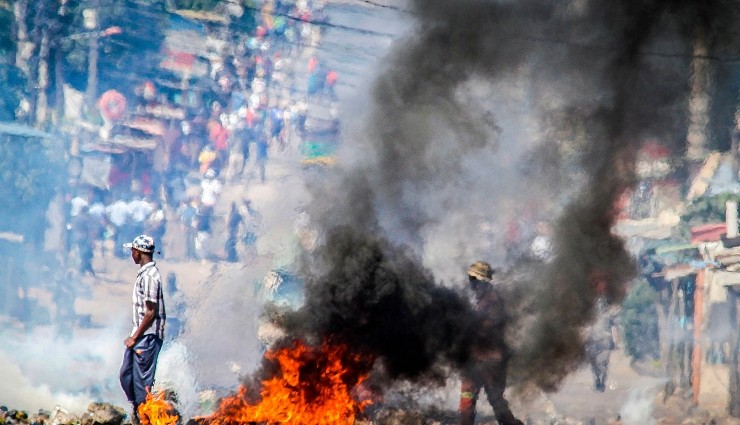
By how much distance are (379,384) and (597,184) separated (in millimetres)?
3548

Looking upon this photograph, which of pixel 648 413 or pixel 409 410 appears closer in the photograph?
pixel 409 410

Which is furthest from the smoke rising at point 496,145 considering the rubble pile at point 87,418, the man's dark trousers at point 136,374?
the rubble pile at point 87,418

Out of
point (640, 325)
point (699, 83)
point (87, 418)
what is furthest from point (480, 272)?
point (640, 325)

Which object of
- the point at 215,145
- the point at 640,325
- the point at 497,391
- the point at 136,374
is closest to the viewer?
the point at 136,374

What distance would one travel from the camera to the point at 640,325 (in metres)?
14.9

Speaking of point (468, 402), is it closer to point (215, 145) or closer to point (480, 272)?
point (480, 272)

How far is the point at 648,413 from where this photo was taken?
42.3 ft

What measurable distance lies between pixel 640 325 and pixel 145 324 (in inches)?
364

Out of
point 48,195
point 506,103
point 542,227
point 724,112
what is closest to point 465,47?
point 506,103

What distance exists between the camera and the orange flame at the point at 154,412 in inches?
313

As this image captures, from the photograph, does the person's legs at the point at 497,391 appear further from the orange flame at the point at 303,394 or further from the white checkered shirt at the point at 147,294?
the white checkered shirt at the point at 147,294

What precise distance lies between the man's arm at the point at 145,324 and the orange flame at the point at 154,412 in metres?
0.46

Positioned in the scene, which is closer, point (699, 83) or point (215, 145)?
point (699, 83)

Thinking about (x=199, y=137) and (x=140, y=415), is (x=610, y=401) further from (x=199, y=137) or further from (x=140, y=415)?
(x=199, y=137)
